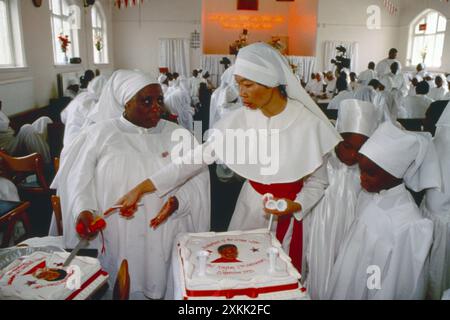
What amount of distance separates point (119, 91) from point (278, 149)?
0.90m

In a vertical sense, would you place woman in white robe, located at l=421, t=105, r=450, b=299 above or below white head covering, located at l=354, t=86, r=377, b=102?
below

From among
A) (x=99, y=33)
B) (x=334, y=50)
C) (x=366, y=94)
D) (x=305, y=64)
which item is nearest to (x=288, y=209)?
(x=366, y=94)

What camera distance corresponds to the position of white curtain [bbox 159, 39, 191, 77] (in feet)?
55.5

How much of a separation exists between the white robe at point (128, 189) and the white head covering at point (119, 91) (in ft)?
0.31

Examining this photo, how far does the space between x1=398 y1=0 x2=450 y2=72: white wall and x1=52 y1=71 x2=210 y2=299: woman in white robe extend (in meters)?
15.0

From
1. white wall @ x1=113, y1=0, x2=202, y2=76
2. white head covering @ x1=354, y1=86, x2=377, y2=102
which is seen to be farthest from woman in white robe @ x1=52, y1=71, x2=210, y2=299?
white wall @ x1=113, y1=0, x2=202, y2=76

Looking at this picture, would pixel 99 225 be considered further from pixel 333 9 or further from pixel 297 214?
pixel 333 9

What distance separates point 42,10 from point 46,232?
7298mm

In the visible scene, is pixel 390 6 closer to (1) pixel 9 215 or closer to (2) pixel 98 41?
(2) pixel 98 41

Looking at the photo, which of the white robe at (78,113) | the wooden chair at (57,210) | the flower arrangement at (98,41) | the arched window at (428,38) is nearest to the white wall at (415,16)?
the arched window at (428,38)

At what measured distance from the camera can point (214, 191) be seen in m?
5.44

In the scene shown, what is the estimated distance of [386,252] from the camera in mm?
1687

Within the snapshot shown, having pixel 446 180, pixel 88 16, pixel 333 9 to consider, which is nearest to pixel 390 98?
pixel 446 180

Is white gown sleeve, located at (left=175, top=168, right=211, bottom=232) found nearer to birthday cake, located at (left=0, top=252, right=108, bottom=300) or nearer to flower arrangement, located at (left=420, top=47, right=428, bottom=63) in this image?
birthday cake, located at (left=0, top=252, right=108, bottom=300)
